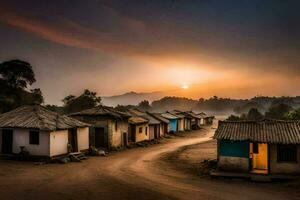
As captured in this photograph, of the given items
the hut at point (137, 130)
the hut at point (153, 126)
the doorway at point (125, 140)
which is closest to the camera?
the doorway at point (125, 140)

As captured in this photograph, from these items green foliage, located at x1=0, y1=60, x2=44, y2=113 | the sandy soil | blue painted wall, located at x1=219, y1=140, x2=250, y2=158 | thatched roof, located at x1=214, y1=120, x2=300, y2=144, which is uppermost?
green foliage, located at x1=0, y1=60, x2=44, y2=113

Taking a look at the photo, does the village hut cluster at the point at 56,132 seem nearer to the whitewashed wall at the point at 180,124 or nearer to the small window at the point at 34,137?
the small window at the point at 34,137

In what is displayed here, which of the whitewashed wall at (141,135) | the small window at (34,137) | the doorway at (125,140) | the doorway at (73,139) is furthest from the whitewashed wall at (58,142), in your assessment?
the whitewashed wall at (141,135)

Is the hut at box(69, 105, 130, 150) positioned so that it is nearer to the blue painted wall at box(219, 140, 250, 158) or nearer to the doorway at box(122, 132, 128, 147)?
the doorway at box(122, 132, 128, 147)

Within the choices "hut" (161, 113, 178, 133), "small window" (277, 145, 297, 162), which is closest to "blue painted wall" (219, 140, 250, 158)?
"small window" (277, 145, 297, 162)

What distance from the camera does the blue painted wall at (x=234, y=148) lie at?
1056 inches

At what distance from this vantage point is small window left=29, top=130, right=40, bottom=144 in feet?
107

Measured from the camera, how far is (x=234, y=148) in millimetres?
27141

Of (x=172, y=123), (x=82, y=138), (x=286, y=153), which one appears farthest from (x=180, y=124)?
(x=286, y=153)

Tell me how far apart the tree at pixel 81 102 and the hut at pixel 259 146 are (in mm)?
64061

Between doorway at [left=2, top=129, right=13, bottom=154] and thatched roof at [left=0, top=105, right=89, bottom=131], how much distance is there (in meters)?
0.90

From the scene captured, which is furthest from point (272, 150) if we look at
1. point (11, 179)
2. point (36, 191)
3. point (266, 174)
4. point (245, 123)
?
point (11, 179)

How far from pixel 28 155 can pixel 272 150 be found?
2234 cm

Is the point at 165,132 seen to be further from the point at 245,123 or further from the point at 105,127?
the point at 245,123
